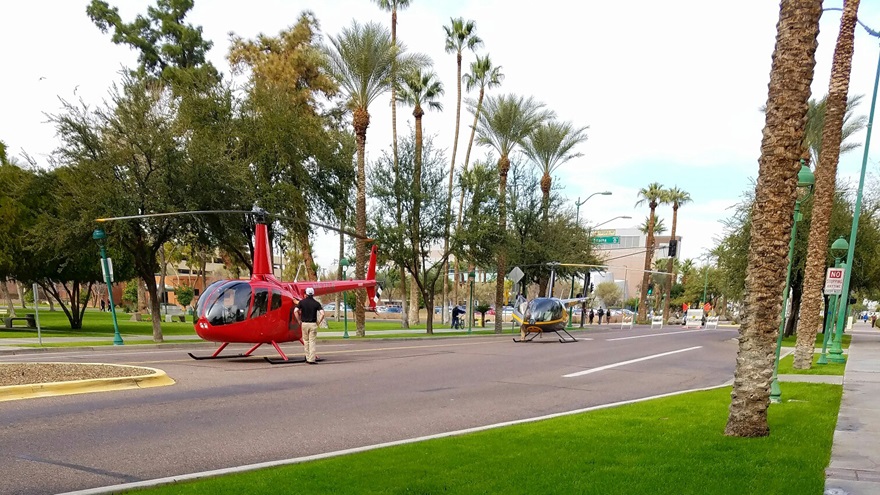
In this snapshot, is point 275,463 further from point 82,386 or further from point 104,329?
point 104,329

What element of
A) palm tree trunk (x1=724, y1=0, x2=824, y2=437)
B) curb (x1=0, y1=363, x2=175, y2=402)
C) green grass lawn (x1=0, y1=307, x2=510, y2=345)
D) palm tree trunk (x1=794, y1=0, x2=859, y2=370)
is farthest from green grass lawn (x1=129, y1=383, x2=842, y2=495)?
green grass lawn (x1=0, y1=307, x2=510, y2=345)

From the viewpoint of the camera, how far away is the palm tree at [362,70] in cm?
2928

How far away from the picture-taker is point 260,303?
16.1m

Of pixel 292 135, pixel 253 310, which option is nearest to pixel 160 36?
pixel 292 135

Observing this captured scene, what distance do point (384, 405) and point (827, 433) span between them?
6.33 metres

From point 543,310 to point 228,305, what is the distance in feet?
52.7

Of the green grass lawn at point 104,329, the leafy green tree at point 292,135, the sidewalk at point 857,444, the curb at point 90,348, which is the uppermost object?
the leafy green tree at point 292,135

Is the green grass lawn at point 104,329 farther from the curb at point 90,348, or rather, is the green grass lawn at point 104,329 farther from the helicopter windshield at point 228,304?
the helicopter windshield at point 228,304

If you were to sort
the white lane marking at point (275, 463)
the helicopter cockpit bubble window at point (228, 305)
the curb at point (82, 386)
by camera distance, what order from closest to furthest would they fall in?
the white lane marking at point (275, 463), the curb at point (82, 386), the helicopter cockpit bubble window at point (228, 305)

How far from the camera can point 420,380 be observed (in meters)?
14.2

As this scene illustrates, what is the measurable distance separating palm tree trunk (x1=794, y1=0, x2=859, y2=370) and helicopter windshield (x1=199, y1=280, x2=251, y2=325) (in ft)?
47.8

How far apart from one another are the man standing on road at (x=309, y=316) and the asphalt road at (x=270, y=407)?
0.52 meters

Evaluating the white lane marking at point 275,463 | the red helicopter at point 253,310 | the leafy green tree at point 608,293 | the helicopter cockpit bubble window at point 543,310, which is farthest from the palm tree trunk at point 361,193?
the leafy green tree at point 608,293

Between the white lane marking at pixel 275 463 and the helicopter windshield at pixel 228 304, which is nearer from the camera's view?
the white lane marking at pixel 275 463
